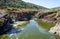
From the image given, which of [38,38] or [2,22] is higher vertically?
[2,22]

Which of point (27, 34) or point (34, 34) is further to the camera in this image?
point (27, 34)

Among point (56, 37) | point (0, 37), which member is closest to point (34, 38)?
Answer: point (56, 37)

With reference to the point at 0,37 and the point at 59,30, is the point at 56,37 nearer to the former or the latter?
the point at 59,30

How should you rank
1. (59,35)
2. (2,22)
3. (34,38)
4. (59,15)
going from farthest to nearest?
(59,15)
(2,22)
(59,35)
(34,38)

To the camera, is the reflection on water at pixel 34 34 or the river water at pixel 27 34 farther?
the reflection on water at pixel 34 34

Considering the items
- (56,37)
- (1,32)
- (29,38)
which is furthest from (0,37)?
(56,37)

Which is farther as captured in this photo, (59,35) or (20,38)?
(59,35)

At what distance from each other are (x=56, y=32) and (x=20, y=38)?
53.7ft

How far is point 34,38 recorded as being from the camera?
54062 mm

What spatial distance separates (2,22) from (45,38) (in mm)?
19464

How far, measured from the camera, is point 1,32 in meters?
61.8

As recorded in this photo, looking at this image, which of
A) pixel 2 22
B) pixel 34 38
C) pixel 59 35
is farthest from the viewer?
pixel 2 22

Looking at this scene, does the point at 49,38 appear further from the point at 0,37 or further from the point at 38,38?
the point at 0,37

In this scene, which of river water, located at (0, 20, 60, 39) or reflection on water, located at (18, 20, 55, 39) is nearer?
river water, located at (0, 20, 60, 39)
